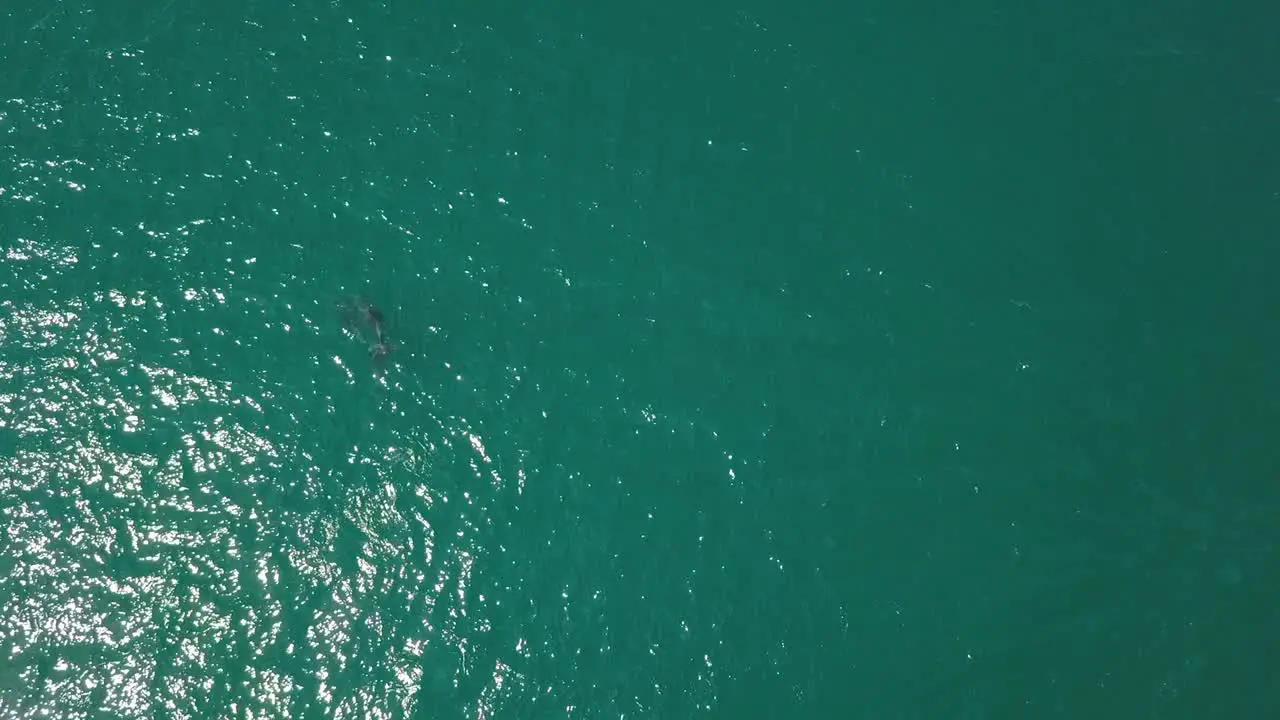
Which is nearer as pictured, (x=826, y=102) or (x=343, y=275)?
(x=343, y=275)

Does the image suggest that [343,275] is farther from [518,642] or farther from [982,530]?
[982,530]

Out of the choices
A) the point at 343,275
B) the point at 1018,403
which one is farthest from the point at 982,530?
the point at 343,275

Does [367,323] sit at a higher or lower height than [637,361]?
higher

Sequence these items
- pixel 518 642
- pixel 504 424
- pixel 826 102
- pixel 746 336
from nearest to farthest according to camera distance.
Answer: pixel 518 642 → pixel 504 424 → pixel 746 336 → pixel 826 102

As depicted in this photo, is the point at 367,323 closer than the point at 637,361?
Yes

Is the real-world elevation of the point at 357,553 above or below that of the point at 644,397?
below

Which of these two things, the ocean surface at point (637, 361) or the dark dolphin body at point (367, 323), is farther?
the dark dolphin body at point (367, 323)

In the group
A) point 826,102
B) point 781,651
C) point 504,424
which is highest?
point 826,102

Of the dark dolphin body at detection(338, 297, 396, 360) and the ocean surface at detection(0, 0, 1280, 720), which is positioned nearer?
the ocean surface at detection(0, 0, 1280, 720)
